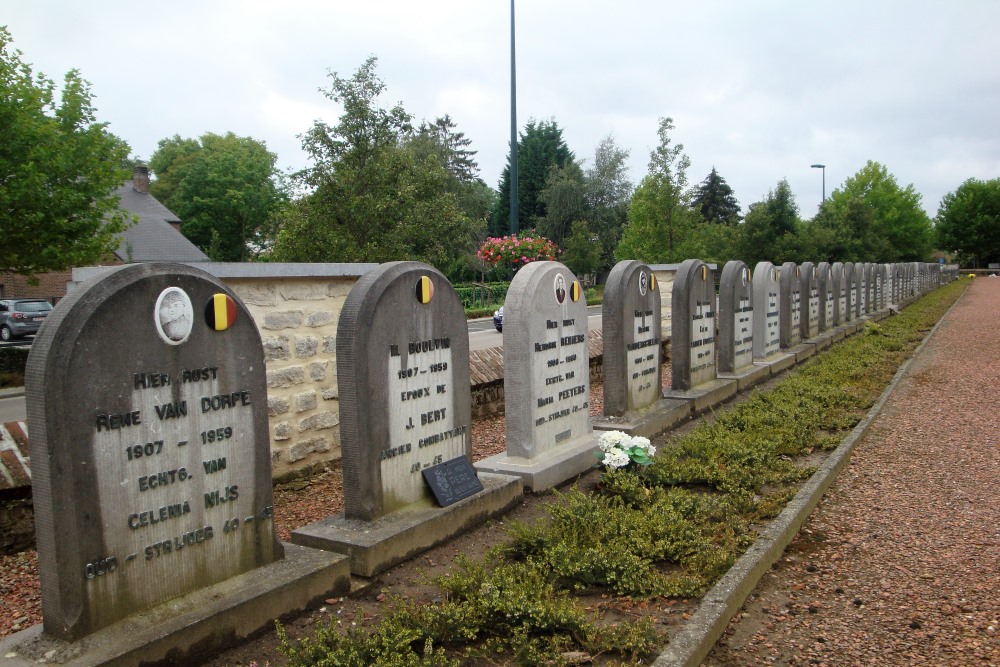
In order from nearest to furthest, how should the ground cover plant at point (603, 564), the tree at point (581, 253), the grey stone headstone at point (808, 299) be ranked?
the ground cover plant at point (603, 564)
the grey stone headstone at point (808, 299)
the tree at point (581, 253)

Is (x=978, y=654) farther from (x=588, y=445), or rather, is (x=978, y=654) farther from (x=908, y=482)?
(x=588, y=445)

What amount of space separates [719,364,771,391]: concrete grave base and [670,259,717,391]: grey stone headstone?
2.67 ft

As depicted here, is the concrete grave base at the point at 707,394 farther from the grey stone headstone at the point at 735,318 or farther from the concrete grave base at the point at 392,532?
the concrete grave base at the point at 392,532

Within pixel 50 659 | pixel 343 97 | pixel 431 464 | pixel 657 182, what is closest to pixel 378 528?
pixel 431 464

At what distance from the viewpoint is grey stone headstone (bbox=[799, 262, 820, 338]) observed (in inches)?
609

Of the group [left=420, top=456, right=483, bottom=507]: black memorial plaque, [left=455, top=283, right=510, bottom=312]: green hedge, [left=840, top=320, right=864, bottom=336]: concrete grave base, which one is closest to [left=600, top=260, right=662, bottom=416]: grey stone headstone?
[left=420, top=456, right=483, bottom=507]: black memorial plaque

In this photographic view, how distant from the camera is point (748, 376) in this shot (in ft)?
35.7

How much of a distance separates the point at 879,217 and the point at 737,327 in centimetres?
5462

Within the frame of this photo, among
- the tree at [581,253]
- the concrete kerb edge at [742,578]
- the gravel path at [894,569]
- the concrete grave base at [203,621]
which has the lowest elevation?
the gravel path at [894,569]

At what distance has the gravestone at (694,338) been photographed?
361 inches

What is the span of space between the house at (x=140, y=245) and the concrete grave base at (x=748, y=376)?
2755 centimetres

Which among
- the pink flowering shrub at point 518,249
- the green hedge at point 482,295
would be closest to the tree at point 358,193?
the pink flowering shrub at point 518,249

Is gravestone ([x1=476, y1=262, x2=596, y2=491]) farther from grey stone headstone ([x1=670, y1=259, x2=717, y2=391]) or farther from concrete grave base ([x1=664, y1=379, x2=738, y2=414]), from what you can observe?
grey stone headstone ([x1=670, y1=259, x2=717, y2=391])

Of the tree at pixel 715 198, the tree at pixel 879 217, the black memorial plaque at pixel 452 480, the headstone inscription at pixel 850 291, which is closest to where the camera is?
the black memorial plaque at pixel 452 480
